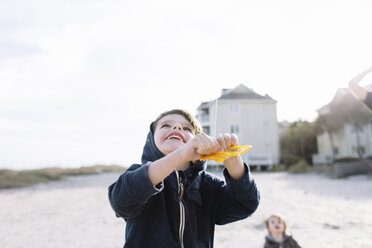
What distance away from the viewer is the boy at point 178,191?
135 cm

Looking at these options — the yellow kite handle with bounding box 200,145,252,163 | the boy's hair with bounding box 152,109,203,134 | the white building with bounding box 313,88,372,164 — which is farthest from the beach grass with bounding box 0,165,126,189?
the white building with bounding box 313,88,372,164

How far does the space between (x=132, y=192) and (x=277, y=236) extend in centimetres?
289

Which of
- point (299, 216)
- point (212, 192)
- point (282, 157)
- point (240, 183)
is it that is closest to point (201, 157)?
point (240, 183)

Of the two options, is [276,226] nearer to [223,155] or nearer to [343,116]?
[223,155]

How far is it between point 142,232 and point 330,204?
9.51 metres

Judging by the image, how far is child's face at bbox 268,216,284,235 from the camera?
3.65 m

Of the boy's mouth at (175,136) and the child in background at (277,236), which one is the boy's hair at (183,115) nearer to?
the boy's mouth at (175,136)

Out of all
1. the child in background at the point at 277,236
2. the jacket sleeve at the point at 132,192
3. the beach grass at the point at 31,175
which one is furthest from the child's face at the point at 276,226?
the beach grass at the point at 31,175

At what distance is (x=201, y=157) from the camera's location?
1.35 meters

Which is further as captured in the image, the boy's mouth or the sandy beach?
the sandy beach

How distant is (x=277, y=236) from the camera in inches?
145

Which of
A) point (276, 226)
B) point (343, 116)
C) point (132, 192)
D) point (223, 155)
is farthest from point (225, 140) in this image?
point (343, 116)

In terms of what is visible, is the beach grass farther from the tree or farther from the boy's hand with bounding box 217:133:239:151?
the boy's hand with bounding box 217:133:239:151

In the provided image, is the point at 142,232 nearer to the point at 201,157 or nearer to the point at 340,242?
the point at 201,157
